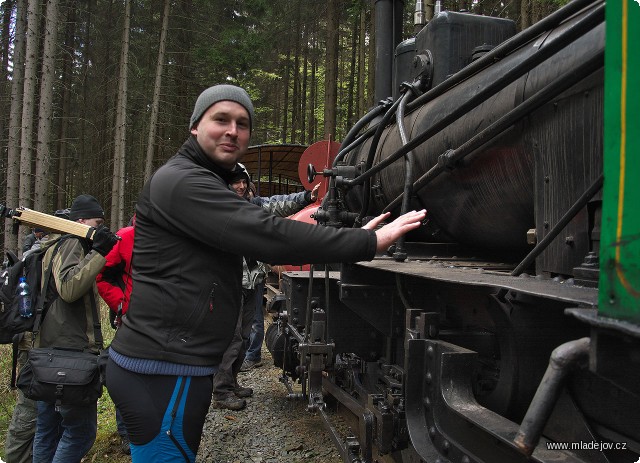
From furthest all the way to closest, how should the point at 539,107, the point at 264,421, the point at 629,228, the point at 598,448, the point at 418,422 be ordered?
1. the point at 264,421
2. the point at 418,422
3. the point at 539,107
4. the point at 598,448
5. the point at 629,228

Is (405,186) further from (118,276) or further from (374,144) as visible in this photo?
(118,276)

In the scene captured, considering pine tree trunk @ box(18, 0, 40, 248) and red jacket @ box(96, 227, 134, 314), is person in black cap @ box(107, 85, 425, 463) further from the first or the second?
pine tree trunk @ box(18, 0, 40, 248)

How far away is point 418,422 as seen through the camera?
212 centimetres

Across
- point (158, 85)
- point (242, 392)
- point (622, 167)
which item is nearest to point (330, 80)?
point (158, 85)

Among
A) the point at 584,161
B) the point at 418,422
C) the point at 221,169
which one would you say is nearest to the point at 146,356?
the point at 221,169

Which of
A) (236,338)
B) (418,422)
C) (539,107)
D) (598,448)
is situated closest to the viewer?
(598,448)

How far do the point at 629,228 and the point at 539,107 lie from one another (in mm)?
1095

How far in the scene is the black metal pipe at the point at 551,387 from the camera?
1.10 meters

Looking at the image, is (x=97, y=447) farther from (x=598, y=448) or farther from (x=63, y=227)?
(x=598, y=448)

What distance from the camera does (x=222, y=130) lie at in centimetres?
197

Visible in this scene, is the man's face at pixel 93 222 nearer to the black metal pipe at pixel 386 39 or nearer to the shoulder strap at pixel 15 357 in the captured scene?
the shoulder strap at pixel 15 357

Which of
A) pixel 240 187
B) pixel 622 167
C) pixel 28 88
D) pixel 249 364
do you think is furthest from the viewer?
pixel 28 88

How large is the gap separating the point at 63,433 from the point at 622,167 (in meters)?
3.59

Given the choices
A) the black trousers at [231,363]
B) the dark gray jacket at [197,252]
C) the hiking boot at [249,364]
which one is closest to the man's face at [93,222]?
the black trousers at [231,363]
